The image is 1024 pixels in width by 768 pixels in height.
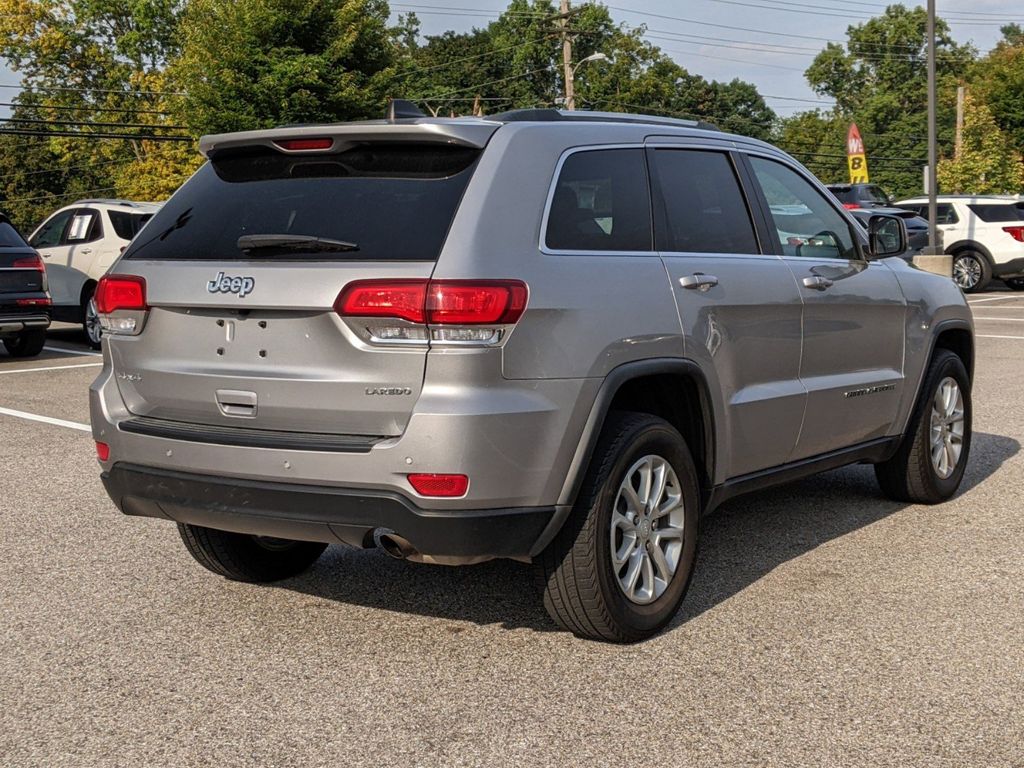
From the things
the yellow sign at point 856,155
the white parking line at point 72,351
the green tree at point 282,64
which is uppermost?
the green tree at point 282,64

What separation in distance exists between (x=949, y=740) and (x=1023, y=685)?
0.57 metres

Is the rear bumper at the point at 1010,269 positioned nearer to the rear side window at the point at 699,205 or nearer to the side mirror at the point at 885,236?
the side mirror at the point at 885,236

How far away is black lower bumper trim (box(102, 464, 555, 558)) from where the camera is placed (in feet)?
Answer: 13.4

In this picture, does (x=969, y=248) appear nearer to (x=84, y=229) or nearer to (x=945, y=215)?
(x=945, y=215)

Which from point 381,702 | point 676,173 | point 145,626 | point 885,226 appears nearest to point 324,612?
point 145,626

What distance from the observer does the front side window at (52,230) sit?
17.6 metres

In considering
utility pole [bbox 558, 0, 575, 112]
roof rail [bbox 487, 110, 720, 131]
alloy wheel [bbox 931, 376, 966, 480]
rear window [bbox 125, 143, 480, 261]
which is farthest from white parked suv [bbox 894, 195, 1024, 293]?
rear window [bbox 125, 143, 480, 261]

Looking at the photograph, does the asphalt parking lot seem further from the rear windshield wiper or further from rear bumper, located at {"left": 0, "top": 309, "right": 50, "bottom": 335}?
rear bumper, located at {"left": 0, "top": 309, "right": 50, "bottom": 335}

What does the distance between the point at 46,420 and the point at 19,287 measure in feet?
15.8

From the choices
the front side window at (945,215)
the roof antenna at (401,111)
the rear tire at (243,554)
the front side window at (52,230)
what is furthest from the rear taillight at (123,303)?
the front side window at (945,215)

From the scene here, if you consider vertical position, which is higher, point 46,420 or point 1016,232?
point 1016,232

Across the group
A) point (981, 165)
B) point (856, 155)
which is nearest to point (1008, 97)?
point (981, 165)

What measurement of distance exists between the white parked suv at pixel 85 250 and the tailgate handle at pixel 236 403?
12.8 meters

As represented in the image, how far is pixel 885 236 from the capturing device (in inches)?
253
